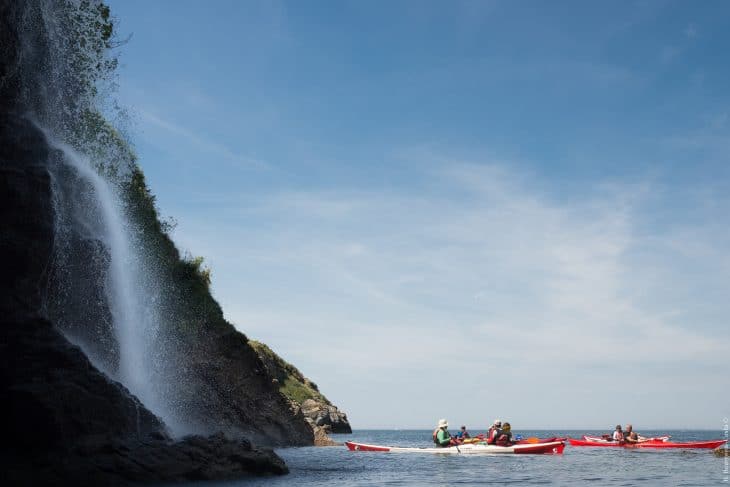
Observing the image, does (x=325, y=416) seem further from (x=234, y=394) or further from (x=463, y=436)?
(x=463, y=436)

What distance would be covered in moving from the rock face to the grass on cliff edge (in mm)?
53377

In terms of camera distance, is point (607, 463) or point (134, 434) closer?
point (134, 434)

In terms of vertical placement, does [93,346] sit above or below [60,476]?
above

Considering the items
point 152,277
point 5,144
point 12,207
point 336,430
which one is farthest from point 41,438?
point 336,430

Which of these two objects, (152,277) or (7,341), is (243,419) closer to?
(152,277)

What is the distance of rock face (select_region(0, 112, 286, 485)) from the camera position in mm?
16609

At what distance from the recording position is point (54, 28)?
69.3ft

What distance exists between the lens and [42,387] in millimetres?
16750

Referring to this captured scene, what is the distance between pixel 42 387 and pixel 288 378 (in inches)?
2685

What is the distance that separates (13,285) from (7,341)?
1469 millimetres

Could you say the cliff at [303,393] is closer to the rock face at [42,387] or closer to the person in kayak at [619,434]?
the person in kayak at [619,434]

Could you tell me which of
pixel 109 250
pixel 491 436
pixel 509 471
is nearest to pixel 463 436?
pixel 491 436

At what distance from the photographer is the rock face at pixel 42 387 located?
16.6 m

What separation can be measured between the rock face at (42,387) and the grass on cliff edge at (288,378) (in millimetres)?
53377
